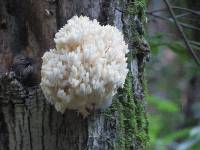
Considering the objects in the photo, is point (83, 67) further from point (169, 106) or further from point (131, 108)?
point (169, 106)

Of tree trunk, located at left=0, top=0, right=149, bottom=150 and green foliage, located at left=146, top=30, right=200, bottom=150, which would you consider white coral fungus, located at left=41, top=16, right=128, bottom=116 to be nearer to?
tree trunk, located at left=0, top=0, right=149, bottom=150

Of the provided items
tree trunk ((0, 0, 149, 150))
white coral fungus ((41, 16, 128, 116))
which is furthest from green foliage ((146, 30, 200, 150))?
white coral fungus ((41, 16, 128, 116))

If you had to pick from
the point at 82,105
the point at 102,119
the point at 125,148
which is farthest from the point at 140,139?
the point at 82,105

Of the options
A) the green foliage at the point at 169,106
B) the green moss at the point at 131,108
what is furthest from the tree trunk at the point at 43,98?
the green foliage at the point at 169,106

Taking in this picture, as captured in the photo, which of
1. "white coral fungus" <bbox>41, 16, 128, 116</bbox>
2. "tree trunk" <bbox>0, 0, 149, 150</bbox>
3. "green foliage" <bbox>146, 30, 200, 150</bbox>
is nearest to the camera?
"white coral fungus" <bbox>41, 16, 128, 116</bbox>

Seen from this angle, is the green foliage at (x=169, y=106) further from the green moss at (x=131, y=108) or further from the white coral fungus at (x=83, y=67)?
the white coral fungus at (x=83, y=67)

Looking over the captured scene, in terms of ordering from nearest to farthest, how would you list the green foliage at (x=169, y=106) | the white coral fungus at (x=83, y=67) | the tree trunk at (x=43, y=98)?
the white coral fungus at (x=83, y=67) < the tree trunk at (x=43, y=98) < the green foliage at (x=169, y=106)
